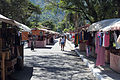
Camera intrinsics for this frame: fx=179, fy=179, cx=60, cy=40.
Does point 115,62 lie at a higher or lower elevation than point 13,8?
lower

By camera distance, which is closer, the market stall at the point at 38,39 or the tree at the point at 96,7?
the tree at the point at 96,7

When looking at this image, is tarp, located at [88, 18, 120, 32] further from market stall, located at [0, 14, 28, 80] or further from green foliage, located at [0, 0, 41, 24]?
green foliage, located at [0, 0, 41, 24]

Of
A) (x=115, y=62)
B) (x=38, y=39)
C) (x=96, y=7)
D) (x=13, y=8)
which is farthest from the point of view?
(x=38, y=39)

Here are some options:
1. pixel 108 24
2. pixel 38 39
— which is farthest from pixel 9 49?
pixel 38 39

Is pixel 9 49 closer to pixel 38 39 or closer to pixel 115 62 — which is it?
pixel 115 62

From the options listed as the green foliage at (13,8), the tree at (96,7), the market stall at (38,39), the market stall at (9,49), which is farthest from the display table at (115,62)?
the green foliage at (13,8)

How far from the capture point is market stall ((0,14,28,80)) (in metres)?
6.65

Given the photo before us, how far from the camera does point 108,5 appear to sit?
16.7 meters

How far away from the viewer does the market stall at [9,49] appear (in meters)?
6.65

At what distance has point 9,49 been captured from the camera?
7.87 m

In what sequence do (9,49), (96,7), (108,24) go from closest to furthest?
1. (9,49)
2. (108,24)
3. (96,7)

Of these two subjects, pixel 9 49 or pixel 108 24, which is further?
pixel 108 24

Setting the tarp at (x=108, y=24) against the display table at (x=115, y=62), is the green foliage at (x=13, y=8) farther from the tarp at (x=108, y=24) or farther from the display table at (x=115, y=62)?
the display table at (x=115, y=62)

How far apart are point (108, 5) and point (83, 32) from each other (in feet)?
12.1
